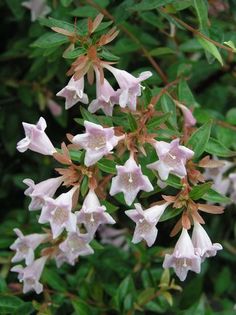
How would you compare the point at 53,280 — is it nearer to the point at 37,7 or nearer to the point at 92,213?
the point at 92,213

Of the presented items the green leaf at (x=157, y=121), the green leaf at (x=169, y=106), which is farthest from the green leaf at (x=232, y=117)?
the green leaf at (x=157, y=121)

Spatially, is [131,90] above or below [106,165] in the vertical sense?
above

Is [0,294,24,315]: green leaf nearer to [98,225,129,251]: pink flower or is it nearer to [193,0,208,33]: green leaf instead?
[98,225,129,251]: pink flower

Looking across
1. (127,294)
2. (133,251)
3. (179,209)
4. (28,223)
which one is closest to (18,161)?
(28,223)

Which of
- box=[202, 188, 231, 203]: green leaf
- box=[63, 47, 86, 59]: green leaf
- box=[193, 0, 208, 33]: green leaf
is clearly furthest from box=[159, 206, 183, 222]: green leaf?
box=[193, 0, 208, 33]: green leaf

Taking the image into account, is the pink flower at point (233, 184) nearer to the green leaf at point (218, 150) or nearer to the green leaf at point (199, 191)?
the green leaf at point (218, 150)

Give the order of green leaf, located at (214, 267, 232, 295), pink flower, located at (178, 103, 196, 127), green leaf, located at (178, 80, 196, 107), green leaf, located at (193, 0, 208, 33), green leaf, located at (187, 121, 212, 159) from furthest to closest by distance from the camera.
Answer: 1. green leaf, located at (214, 267, 232, 295)
2. green leaf, located at (178, 80, 196, 107)
3. pink flower, located at (178, 103, 196, 127)
4. green leaf, located at (193, 0, 208, 33)
5. green leaf, located at (187, 121, 212, 159)

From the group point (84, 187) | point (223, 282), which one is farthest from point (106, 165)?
point (223, 282)
